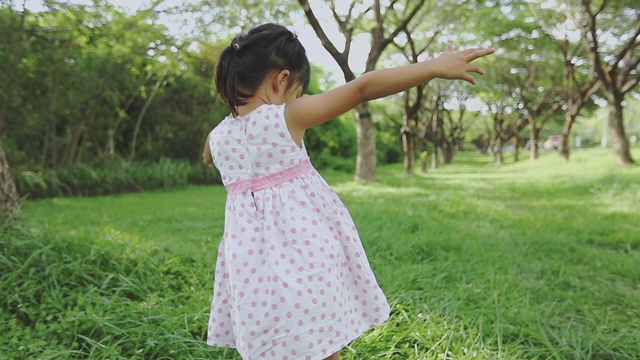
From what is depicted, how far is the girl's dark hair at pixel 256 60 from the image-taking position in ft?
4.58

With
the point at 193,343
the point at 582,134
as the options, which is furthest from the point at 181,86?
the point at 582,134

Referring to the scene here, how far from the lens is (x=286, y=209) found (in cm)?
137

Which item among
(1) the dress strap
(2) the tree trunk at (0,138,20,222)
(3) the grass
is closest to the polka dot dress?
(1) the dress strap

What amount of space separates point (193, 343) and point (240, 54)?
55.4 inches

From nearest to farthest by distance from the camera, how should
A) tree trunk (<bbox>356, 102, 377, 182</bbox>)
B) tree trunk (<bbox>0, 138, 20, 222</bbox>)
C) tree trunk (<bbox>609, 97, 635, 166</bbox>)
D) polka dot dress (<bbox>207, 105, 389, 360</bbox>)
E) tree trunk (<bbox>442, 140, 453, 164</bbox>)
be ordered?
1. polka dot dress (<bbox>207, 105, 389, 360</bbox>)
2. tree trunk (<bbox>0, 138, 20, 222</bbox>)
3. tree trunk (<bbox>356, 102, 377, 182</bbox>)
4. tree trunk (<bbox>609, 97, 635, 166</bbox>)
5. tree trunk (<bbox>442, 140, 453, 164</bbox>)

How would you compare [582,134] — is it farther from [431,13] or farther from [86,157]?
[86,157]

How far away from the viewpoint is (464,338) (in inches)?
86.8

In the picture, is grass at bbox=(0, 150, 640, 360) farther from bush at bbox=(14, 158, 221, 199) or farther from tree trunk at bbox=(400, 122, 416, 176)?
tree trunk at bbox=(400, 122, 416, 176)

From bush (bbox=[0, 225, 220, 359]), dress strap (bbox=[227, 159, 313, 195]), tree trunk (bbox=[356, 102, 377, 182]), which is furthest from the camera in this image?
tree trunk (bbox=[356, 102, 377, 182])

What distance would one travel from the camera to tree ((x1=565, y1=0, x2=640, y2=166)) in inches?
421

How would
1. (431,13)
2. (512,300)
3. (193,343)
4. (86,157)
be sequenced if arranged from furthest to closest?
(431,13)
(86,157)
(512,300)
(193,343)

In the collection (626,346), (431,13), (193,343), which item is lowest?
(626,346)

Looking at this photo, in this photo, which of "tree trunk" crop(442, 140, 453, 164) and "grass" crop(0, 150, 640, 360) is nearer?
"grass" crop(0, 150, 640, 360)

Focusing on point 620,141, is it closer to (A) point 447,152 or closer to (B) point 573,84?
(B) point 573,84
